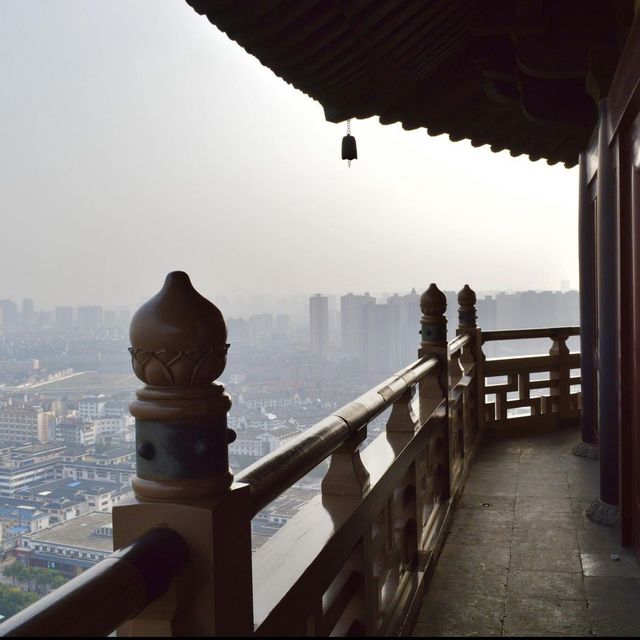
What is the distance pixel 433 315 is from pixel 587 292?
5.89ft

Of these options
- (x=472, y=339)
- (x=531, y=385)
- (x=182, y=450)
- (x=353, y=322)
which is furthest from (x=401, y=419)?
(x=353, y=322)

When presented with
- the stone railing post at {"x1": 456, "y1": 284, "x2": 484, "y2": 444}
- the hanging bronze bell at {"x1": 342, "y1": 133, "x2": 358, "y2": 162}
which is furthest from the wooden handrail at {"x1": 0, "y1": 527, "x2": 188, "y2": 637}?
the stone railing post at {"x1": 456, "y1": 284, "x2": 484, "y2": 444}

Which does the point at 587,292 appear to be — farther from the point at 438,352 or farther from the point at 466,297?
the point at 438,352

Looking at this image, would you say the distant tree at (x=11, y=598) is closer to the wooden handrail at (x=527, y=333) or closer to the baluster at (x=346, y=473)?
the baluster at (x=346, y=473)

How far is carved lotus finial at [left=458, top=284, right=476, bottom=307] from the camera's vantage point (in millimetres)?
5668

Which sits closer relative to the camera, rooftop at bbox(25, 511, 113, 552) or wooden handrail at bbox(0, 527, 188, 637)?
Answer: wooden handrail at bbox(0, 527, 188, 637)

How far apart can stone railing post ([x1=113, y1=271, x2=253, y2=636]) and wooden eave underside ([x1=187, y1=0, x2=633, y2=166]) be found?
176cm

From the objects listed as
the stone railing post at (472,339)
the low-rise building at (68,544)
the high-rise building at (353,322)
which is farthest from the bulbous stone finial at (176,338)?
the high-rise building at (353,322)

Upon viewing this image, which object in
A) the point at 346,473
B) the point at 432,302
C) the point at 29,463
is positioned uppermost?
the point at 432,302

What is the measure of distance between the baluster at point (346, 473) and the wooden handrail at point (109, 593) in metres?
0.98

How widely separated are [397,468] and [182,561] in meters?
1.53

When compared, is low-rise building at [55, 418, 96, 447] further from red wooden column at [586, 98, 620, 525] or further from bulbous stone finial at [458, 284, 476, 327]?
Result: bulbous stone finial at [458, 284, 476, 327]

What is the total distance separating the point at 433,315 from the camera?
3727 millimetres

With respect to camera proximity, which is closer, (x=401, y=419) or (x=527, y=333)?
(x=401, y=419)
